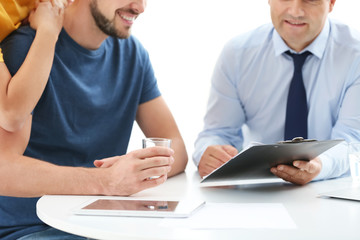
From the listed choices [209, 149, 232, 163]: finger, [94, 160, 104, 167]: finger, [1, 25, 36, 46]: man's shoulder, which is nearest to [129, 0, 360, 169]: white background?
[209, 149, 232, 163]: finger

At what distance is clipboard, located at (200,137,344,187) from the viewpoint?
136 cm

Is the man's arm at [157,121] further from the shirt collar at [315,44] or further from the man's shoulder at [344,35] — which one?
the man's shoulder at [344,35]

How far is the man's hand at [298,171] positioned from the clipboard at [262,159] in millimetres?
19

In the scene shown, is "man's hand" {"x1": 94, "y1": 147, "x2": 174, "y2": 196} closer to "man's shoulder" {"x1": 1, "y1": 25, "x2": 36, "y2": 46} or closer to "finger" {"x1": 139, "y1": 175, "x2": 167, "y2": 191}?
"finger" {"x1": 139, "y1": 175, "x2": 167, "y2": 191}

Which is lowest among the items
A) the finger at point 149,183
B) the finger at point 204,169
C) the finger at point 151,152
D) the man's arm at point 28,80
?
the finger at point 204,169

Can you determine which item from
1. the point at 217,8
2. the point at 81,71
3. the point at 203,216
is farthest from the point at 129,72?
the point at 217,8

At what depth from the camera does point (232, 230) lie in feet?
3.51

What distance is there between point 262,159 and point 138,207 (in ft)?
1.38

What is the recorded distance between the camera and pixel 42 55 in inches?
64.8

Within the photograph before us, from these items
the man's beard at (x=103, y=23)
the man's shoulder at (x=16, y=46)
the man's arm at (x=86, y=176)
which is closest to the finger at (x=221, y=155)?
the man's arm at (x=86, y=176)

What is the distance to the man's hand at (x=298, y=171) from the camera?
1.57 metres

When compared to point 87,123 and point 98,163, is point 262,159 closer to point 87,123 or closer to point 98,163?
point 98,163

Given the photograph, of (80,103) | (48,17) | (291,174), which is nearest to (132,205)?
(291,174)

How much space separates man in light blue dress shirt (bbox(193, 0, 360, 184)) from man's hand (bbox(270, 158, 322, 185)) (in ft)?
1.63
